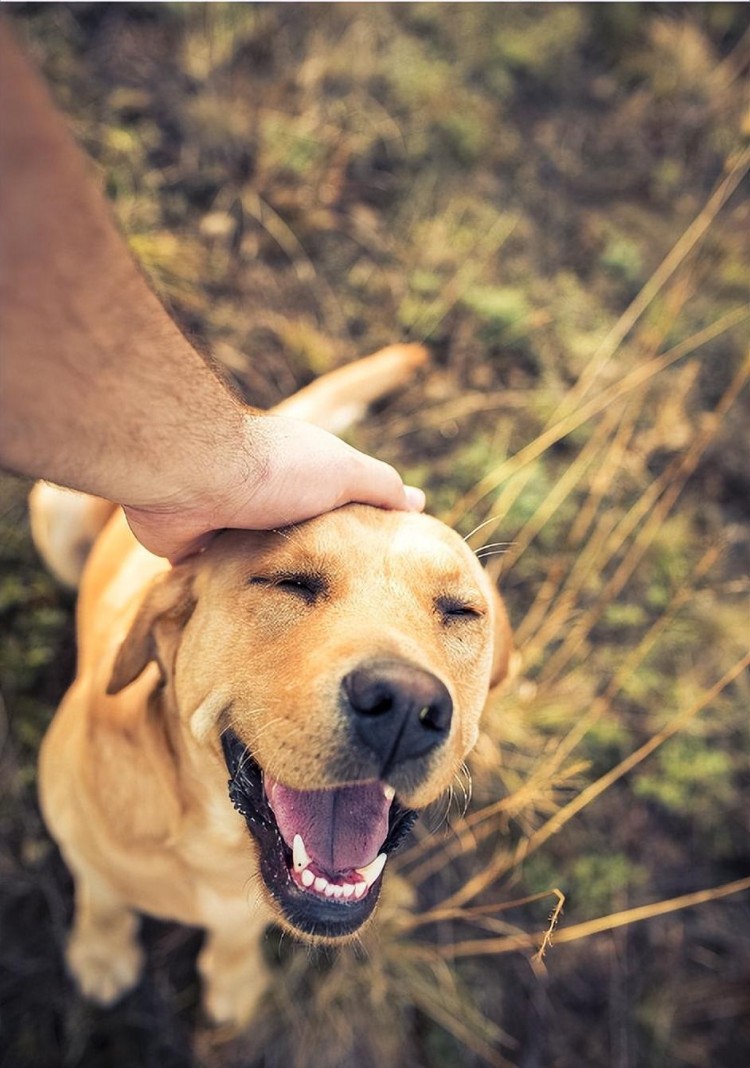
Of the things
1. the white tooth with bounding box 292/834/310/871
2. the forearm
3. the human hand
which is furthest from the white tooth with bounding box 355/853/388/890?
the forearm

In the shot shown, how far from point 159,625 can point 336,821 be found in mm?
581

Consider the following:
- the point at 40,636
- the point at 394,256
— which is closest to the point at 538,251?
the point at 394,256

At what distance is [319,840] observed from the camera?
1763mm

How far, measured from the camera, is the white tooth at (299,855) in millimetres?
1705

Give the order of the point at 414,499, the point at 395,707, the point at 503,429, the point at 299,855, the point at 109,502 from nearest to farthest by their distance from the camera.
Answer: the point at 395,707, the point at 299,855, the point at 414,499, the point at 109,502, the point at 503,429

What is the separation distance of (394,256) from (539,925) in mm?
2979

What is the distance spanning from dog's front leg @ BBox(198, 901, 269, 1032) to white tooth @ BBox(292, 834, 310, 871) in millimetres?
828

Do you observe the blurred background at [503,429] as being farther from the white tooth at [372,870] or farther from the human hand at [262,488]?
the human hand at [262,488]

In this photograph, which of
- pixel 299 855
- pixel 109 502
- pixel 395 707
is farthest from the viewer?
pixel 109 502

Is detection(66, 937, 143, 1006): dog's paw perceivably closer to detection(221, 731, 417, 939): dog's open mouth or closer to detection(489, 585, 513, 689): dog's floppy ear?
detection(221, 731, 417, 939): dog's open mouth

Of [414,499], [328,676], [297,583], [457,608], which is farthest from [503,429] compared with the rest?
[328,676]

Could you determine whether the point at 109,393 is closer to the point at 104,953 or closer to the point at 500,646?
the point at 500,646

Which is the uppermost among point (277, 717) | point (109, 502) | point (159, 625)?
point (277, 717)

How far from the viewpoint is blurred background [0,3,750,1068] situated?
276cm
